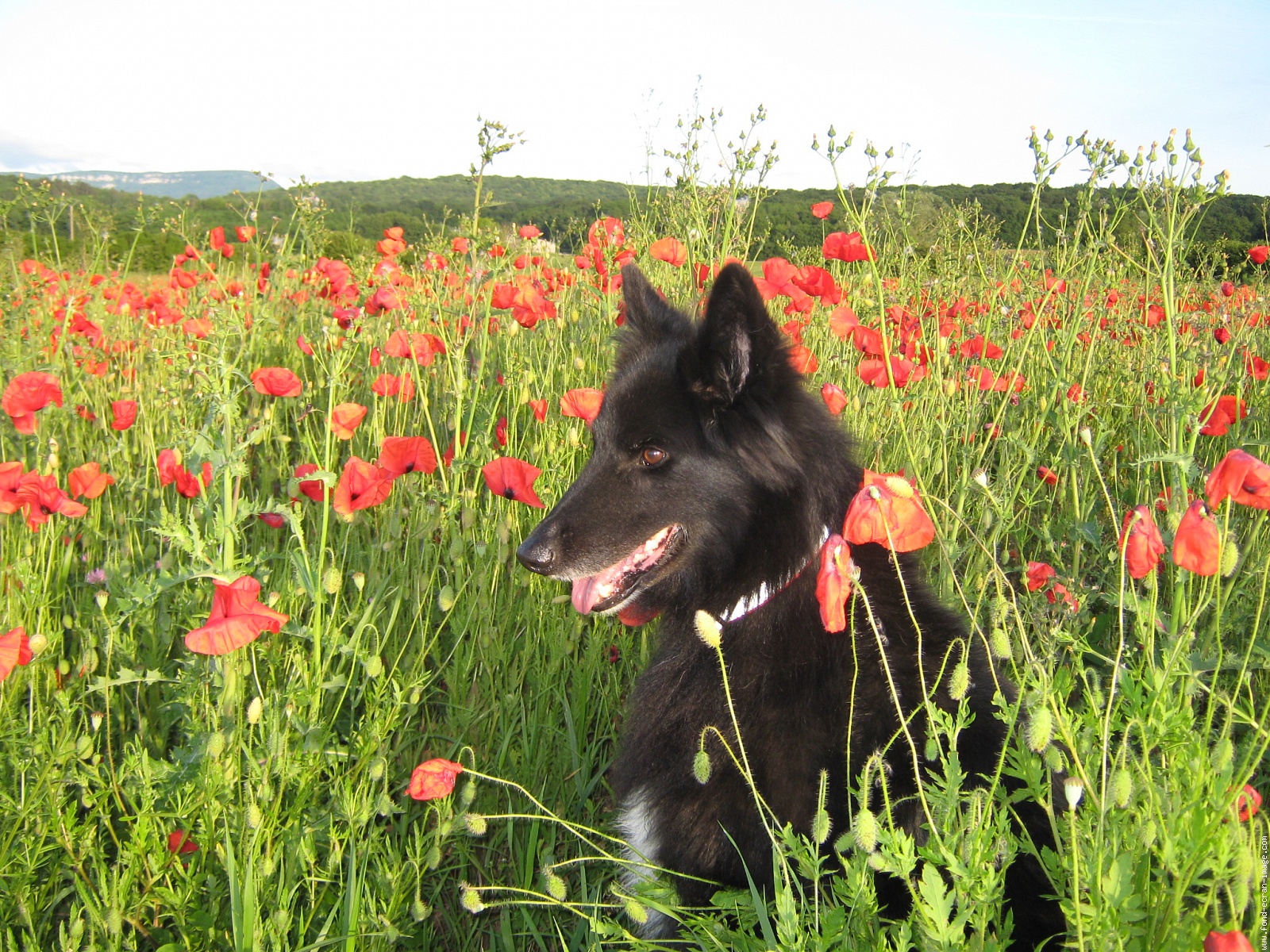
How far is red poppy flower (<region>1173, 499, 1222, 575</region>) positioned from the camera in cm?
106

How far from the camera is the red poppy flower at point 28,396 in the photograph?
2.44 metres

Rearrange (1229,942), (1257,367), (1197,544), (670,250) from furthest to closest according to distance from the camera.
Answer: (670,250) → (1257,367) → (1197,544) → (1229,942)

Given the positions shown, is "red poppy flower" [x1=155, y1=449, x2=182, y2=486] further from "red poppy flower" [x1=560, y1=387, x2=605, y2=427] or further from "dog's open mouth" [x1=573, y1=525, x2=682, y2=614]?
"dog's open mouth" [x1=573, y1=525, x2=682, y2=614]

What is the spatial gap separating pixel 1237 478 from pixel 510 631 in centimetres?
204

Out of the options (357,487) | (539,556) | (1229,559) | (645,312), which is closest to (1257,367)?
(645,312)

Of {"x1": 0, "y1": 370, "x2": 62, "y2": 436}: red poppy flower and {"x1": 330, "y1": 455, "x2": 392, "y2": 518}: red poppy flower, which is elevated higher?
{"x1": 0, "y1": 370, "x2": 62, "y2": 436}: red poppy flower

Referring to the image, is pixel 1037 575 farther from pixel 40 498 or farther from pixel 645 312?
pixel 40 498

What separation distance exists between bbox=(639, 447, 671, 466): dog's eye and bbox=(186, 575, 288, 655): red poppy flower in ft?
3.25

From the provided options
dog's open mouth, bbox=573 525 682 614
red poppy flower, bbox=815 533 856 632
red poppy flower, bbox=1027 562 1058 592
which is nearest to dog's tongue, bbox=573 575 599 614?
dog's open mouth, bbox=573 525 682 614

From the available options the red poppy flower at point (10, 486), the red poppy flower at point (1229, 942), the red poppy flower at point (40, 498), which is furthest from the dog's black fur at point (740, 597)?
the red poppy flower at point (10, 486)

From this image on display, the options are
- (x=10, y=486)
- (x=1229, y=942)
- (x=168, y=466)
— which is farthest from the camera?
(x=168, y=466)

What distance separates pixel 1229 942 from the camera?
2.52 ft

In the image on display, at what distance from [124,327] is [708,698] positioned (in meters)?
4.81

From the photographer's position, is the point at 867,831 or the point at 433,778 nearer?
the point at 867,831
